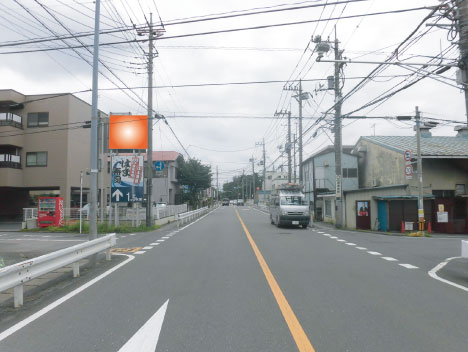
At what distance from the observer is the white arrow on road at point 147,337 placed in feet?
12.8

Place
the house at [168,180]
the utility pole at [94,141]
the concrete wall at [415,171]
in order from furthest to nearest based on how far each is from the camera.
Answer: the house at [168,180] → the concrete wall at [415,171] → the utility pole at [94,141]

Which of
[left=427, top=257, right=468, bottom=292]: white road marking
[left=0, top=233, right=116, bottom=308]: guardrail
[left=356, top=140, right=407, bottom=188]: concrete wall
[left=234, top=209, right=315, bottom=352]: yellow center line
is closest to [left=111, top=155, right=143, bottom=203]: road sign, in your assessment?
[left=0, top=233, right=116, bottom=308]: guardrail

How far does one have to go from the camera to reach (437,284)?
700cm

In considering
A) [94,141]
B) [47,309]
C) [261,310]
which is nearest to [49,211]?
[94,141]

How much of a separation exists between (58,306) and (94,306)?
61cm

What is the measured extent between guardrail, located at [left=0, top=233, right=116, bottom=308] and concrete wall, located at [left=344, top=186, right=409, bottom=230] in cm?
1738

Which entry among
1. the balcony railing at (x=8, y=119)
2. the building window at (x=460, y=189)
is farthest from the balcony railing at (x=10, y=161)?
the building window at (x=460, y=189)

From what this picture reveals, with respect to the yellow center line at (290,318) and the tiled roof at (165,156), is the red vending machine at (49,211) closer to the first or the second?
the yellow center line at (290,318)

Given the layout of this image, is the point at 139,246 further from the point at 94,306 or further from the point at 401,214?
the point at 401,214

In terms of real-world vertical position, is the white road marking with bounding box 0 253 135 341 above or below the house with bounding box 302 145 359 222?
below

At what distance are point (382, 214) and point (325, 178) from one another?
12.1 m

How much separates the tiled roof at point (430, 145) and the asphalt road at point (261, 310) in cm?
1329

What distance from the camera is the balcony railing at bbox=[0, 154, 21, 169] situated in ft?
88.9

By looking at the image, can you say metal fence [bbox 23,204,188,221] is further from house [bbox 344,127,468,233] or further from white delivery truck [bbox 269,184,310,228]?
house [bbox 344,127,468,233]
